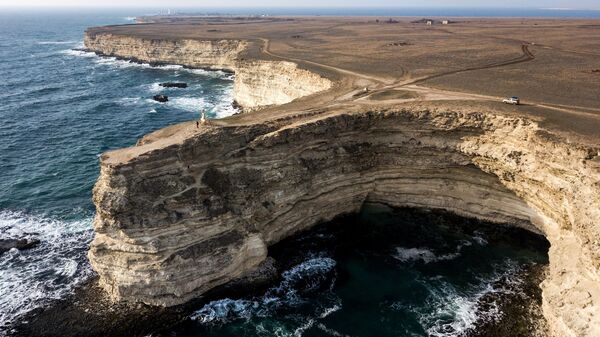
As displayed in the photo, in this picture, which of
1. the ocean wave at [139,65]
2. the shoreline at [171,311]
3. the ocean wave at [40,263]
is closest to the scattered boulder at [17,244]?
the ocean wave at [40,263]

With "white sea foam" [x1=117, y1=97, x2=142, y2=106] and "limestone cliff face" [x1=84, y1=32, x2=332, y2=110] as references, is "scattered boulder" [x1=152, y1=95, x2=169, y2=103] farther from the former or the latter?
"limestone cliff face" [x1=84, y1=32, x2=332, y2=110]

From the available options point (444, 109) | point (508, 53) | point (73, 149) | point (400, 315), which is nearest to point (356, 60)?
point (508, 53)

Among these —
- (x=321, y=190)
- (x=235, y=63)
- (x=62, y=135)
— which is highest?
(x=235, y=63)

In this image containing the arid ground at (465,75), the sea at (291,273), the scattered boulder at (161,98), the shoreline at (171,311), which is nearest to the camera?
the shoreline at (171,311)

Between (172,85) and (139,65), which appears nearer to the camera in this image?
(172,85)

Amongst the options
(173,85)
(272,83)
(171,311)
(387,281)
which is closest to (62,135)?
(272,83)

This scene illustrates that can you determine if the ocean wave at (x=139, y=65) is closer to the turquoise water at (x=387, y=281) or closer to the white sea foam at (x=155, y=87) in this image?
the white sea foam at (x=155, y=87)

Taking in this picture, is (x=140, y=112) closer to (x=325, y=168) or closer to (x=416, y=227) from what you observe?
(x=325, y=168)

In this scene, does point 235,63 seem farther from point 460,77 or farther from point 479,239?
point 479,239
